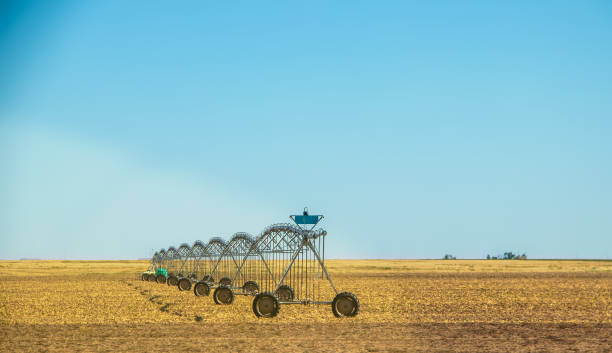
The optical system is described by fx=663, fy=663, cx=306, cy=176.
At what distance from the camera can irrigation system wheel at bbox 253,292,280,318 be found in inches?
1193

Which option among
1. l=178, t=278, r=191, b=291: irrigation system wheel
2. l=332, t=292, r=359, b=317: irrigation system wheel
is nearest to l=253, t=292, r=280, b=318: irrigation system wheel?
l=332, t=292, r=359, b=317: irrigation system wheel

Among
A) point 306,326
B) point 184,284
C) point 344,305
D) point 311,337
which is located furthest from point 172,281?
point 311,337

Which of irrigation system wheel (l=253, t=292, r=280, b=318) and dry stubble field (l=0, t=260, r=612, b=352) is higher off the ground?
irrigation system wheel (l=253, t=292, r=280, b=318)

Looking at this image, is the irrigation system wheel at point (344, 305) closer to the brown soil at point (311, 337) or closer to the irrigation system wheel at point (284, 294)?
the brown soil at point (311, 337)

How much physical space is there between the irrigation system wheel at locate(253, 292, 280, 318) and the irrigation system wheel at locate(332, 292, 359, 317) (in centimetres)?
287

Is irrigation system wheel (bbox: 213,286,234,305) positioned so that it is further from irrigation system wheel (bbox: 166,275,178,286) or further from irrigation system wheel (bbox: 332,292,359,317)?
irrigation system wheel (bbox: 166,275,178,286)

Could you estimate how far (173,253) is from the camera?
66000mm

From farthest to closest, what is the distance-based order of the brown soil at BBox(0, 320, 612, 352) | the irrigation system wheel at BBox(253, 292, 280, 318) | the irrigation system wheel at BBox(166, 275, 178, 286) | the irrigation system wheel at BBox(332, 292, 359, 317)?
the irrigation system wheel at BBox(166, 275, 178, 286) < the irrigation system wheel at BBox(253, 292, 280, 318) < the irrigation system wheel at BBox(332, 292, 359, 317) < the brown soil at BBox(0, 320, 612, 352)

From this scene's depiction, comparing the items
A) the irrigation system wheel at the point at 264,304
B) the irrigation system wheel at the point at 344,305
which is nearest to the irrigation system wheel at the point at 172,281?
the irrigation system wheel at the point at 264,304

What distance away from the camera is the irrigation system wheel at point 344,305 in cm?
2933

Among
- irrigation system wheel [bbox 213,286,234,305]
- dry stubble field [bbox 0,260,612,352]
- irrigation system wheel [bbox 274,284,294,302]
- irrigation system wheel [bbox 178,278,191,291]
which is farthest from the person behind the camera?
irrigation system wheel [bbox 178,278,191,291]

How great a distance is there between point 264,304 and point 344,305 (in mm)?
3755

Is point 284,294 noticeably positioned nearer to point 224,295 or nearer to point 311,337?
point 224,295

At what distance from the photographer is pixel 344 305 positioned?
29.5m
